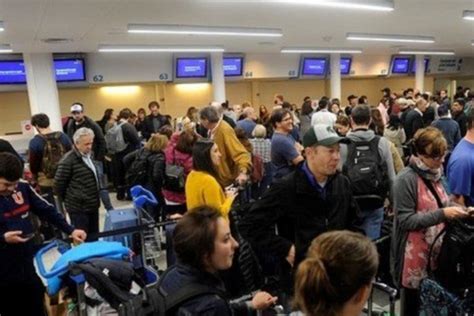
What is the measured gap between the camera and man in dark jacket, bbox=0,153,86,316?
228cm

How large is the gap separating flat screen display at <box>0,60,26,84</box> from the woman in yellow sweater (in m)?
7.92

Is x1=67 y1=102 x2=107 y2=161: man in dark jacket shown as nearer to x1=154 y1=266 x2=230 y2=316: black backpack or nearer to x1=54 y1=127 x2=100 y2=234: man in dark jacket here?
x1=54 y1=127 x2=100 y2=234: man in dark jacket

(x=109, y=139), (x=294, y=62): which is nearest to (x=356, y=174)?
(x=109, y=139)

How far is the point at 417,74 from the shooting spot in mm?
15414

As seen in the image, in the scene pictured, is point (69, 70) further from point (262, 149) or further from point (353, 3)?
point (353, 3)

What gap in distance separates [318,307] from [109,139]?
259 inches

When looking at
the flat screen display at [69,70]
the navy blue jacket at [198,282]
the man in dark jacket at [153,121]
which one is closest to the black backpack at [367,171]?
the navy blue jacket at [198,282]

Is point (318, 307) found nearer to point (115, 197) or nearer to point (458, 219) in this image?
point (458, 219)

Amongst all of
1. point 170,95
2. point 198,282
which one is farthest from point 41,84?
point 198,282

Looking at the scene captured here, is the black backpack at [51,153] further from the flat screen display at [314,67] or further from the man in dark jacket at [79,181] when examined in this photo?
the flat screen display at [314,67]

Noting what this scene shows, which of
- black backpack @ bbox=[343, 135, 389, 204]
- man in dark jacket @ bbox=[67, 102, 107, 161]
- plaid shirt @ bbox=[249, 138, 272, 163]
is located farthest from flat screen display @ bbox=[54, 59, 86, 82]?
black backpack @ bbox=[343, 135, 389, 204]

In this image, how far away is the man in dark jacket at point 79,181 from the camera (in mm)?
3725

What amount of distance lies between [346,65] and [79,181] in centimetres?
1175

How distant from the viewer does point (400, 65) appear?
15094mm
